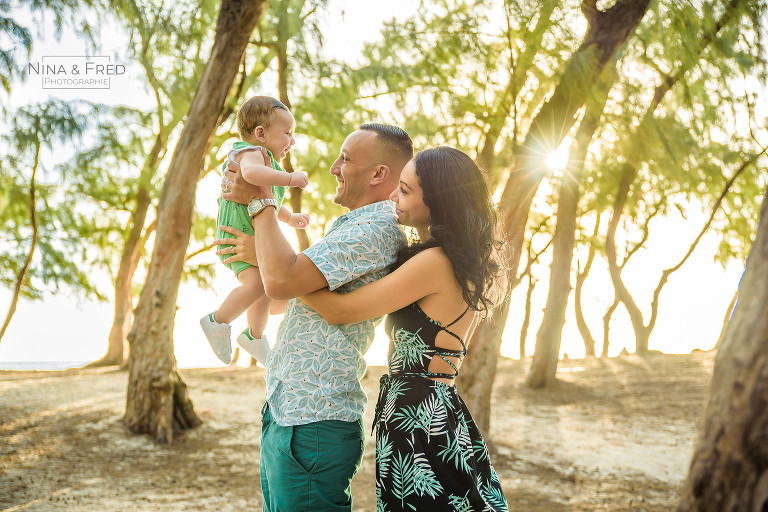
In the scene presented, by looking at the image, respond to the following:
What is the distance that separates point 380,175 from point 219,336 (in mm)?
1174

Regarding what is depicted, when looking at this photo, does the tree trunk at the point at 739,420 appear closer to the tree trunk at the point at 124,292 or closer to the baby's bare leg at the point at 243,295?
the baby's bare leg at the point at 243,295

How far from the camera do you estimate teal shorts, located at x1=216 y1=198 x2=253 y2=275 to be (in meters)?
2.60

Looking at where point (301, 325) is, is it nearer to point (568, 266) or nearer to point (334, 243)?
point (334, 243)

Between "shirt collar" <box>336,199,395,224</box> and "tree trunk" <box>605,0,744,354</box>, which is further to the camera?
"tree trunk" <box>605,0,744,354</box>

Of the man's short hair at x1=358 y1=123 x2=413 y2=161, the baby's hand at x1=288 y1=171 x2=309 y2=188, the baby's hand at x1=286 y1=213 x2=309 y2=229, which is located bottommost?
the baby's hand at x1=286 y1=213 x2=309 y2=229

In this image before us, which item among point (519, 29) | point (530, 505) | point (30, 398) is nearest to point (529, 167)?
point (519, 29)

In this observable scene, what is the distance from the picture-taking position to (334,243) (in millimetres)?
1912

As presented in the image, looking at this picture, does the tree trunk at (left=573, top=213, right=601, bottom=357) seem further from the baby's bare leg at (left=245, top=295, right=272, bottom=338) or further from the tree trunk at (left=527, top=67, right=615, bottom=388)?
the baby's bare leg at (left=245, top=295, right=272, bottom=338)

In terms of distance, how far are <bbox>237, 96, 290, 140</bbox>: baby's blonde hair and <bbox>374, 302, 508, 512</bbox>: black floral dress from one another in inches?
49.9

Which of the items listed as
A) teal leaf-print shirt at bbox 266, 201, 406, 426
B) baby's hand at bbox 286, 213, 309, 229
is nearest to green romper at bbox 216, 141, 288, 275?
baby's hand at bbox 286, 213, 309, 229

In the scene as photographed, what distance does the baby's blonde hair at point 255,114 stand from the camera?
9.49 feet

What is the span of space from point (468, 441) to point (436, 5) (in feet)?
26.0

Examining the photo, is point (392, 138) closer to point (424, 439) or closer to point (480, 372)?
point (424, 439)

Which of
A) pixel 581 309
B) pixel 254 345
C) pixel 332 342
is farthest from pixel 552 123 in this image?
pixel 581 309
